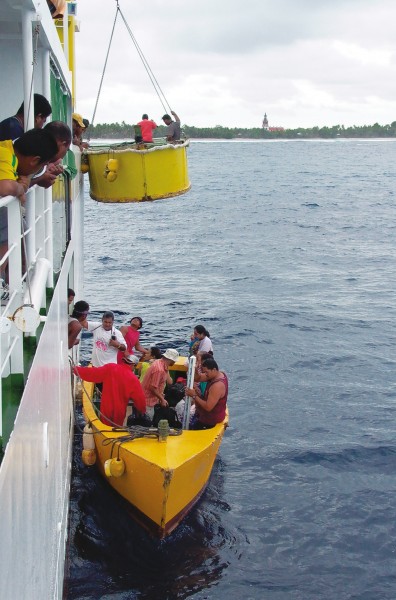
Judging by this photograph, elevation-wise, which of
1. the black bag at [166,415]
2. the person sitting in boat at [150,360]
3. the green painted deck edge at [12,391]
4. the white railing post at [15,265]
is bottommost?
the black bag at [166,415]

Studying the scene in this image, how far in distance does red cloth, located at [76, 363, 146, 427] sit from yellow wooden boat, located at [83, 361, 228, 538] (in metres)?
0.24

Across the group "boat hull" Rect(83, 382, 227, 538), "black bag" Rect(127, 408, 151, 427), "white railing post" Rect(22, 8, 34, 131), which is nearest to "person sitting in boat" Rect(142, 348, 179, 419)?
"black bag" Rect(127, 408, 151, 427)

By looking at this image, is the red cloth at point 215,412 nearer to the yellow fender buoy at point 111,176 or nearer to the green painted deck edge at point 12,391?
the yellow fender buoy at point 111,176

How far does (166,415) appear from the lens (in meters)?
10.6

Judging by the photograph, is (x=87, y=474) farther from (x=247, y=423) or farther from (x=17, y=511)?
(x=17, y=511)

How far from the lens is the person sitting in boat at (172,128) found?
14.5 metres

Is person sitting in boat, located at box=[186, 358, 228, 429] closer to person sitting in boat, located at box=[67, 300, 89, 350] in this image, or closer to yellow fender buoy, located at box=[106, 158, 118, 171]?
person sitting in boat, located at box=[67, 300, 89, 350]

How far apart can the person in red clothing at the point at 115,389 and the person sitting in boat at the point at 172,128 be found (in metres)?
6.27

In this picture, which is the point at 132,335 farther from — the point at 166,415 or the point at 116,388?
the point at 116,388

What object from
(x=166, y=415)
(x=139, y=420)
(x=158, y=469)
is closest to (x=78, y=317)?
(x=139, y=420)

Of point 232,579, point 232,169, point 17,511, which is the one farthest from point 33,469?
point 232,169

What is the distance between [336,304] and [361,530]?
13.0 m

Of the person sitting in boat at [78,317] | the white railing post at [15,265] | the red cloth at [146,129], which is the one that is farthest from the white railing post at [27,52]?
the red cloth at [146,129]

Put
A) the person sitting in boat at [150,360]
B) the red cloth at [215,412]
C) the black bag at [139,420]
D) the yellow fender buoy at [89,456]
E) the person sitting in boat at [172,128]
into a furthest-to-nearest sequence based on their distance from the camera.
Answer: the person sitting in boat at [172,128], the person sitting in boat at [150,360], the yellow fender buoy at [89,456], the black bag at [139,420], the red cloth at [215,412]
